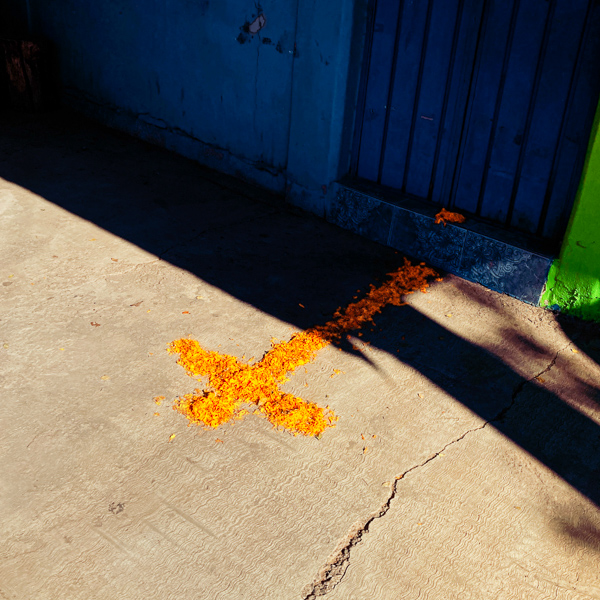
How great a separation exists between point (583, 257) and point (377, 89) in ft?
7.18

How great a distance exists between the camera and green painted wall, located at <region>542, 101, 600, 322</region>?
405cm

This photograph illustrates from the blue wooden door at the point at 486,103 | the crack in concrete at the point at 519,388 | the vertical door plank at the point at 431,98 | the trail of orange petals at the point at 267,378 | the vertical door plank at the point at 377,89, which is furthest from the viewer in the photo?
the vertical door plank at the point at 377,89

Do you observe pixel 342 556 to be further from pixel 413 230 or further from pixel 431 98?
pixel 431 98

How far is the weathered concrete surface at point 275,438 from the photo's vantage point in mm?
2592

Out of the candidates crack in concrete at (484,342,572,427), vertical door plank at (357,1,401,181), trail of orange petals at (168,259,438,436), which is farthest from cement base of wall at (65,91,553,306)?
trail of orange petals at (168,259,438,436)

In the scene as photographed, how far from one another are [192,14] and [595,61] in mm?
3970

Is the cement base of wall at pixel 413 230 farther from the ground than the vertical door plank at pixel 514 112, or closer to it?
closer to it

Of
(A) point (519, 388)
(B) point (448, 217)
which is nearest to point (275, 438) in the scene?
(A) point (519, 388)

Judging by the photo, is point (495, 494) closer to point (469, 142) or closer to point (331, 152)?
point (469, 142)

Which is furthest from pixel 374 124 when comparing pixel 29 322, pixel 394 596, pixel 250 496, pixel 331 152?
pixel 394 596

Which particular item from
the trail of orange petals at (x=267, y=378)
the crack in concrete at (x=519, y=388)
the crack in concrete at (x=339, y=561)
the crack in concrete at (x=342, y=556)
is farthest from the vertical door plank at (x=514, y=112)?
the crack in concrete at (x=339, y=561)

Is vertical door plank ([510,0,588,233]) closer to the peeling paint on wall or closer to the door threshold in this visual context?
the door threshold

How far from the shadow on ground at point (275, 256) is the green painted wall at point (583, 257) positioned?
0.16m

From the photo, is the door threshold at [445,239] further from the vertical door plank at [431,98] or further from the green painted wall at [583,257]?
the vertical door plank at [431,98]
